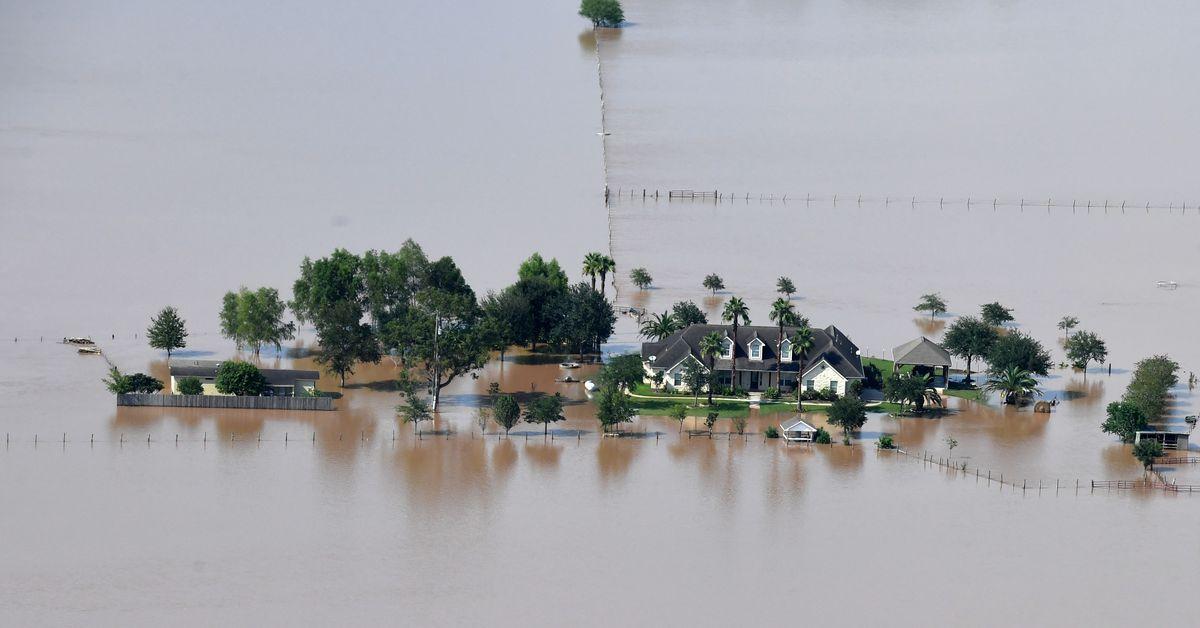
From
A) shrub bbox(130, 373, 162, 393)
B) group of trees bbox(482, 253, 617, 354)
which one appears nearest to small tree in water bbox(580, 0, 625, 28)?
group of trees bbox(482, 253, 617, 354)

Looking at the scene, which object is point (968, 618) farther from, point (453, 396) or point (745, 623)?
point (453, 396)

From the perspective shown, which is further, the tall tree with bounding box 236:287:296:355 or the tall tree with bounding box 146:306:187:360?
the tall tree with bounding box 236:287:296:355

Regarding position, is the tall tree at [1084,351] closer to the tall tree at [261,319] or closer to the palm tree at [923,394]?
the palm tree at [923,394]

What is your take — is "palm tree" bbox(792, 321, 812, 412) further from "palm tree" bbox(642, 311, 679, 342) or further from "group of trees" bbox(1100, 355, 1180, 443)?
"group of trees" bbox(1100, 355, 1180, 443)

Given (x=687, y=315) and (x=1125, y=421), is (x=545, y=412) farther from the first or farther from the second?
(x=1125, y=421)

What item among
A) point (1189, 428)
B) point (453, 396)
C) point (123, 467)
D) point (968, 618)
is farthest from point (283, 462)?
point (1189, 428)

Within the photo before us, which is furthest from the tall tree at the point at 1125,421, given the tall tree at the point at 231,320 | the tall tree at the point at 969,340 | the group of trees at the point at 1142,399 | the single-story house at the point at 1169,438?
the tall tree at the point at 231,320
